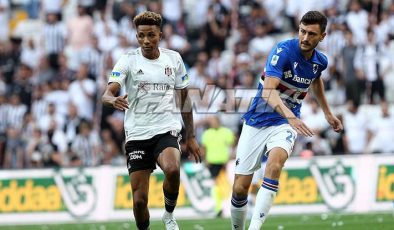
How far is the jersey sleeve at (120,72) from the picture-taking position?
40.4ft

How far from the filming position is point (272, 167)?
12117mm

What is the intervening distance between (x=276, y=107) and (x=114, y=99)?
6.37ft

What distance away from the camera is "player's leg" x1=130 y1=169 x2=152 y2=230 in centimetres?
1247

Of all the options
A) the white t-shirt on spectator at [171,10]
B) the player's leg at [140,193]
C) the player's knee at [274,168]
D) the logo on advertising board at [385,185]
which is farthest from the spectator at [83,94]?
the player's knee at [274,168]

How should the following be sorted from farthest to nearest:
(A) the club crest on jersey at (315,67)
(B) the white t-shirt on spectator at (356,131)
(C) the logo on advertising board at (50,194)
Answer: (B) the white t-shirt on spectator at (356,131) < (C) the logo on advertising board at (50,194) < (A) the club crest on jersey at (315,67)

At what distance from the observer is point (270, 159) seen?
12.2m

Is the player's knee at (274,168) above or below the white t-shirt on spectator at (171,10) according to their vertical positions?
below

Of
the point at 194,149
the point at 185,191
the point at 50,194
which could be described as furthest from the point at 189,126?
the point at 50,194

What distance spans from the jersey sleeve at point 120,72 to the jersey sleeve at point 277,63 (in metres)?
1.72

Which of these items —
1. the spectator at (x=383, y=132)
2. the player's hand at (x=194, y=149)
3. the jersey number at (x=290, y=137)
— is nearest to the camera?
the jersey number at (x=290, y=137)

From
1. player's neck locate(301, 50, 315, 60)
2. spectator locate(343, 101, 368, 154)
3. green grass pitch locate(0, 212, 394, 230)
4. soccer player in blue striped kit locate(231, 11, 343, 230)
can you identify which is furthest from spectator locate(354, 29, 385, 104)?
player's neck locate(301, 50, 315, 60)

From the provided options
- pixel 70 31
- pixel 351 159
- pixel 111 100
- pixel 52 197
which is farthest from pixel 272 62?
pixel 70 31

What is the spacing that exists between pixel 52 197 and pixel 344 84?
7.15 m

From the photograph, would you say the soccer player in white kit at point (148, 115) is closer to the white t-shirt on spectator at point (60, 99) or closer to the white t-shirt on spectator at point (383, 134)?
the white t-shirt on spectator at point (383, 134)
